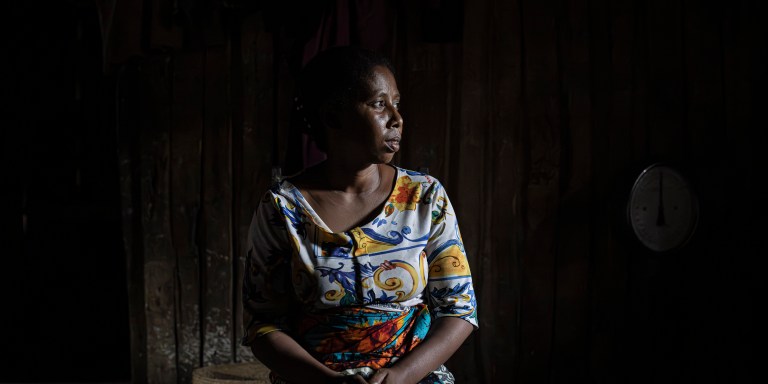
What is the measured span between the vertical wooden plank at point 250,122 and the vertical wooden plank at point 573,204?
141 cm

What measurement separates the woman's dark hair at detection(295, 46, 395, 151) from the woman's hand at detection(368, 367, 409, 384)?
0.64 meters

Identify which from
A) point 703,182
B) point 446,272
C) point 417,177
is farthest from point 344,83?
point 703,182

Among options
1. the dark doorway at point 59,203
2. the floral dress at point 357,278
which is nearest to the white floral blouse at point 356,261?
the floral dress at point 357,278

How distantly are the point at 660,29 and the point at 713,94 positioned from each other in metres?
0.42

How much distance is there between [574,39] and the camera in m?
3.33

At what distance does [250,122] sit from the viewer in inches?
129

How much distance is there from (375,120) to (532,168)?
1.71 m

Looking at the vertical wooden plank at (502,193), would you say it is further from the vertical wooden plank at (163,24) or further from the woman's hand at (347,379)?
the woman's hand at (347,379)

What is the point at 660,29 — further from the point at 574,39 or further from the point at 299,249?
the point at 299,249

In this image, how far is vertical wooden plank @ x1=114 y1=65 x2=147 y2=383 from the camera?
3275mm

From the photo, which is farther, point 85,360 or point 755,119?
point 85,360

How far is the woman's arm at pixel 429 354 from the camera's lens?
166cm

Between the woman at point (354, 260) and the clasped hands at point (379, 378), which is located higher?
the woman at point (354, 260)

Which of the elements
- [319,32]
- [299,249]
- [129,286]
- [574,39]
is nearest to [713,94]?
[574,39]
